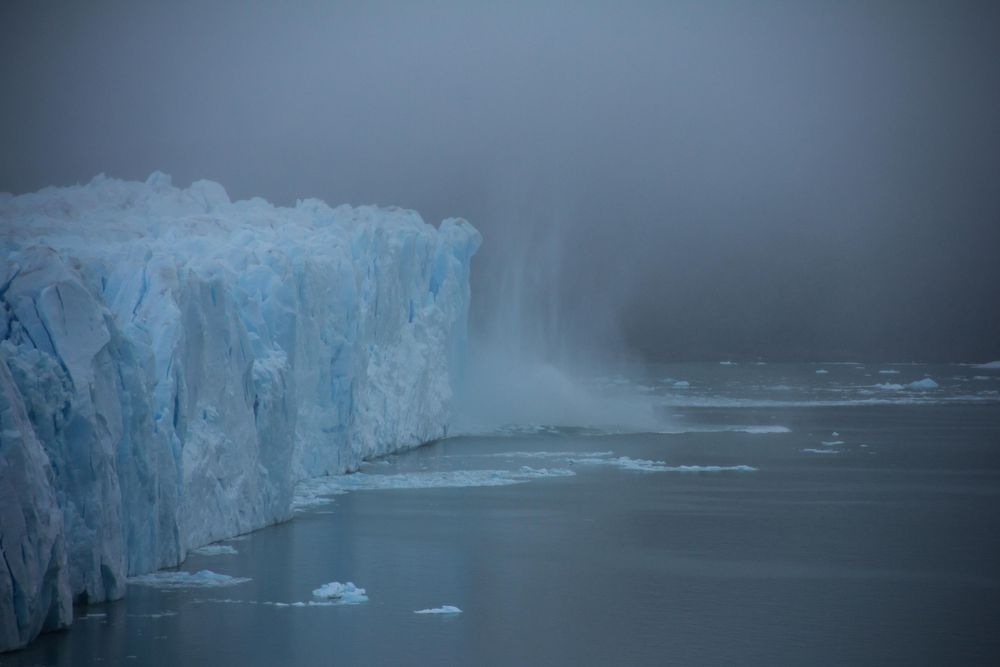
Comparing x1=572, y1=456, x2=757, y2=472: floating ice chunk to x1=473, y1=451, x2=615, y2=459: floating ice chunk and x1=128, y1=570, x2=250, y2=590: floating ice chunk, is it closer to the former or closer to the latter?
x1=473, y1=451, x2=615, y2=459: floating ice chunk

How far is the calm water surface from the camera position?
43.4 feet

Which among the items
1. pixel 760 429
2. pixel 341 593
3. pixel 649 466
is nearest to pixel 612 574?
pixel 341 593

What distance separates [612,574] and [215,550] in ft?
17.5

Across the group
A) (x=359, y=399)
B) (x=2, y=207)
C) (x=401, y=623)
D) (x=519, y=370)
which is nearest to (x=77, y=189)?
(x=2, y=207)

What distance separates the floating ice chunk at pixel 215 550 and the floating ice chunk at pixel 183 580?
131 centimetres

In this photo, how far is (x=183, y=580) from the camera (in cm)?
1509

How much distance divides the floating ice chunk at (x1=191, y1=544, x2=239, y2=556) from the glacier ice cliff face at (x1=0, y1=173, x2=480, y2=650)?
0.22 metres

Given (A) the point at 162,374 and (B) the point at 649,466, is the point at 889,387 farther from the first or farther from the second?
(A) the point at 162,374

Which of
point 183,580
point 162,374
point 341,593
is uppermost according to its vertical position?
point 162,374

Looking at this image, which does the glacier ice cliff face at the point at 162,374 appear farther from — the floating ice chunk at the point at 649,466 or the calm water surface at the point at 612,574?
the floating ice chunk at the point at 649,466

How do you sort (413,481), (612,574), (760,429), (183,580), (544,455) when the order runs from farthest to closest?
(760,429) < (544,455) < (413,481) < (612,574) < (183,580)

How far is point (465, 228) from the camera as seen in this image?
36250 mm

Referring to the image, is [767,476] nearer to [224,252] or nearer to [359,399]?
[359,399]

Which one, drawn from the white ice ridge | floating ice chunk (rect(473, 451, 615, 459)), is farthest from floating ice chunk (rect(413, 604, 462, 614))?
floating ice chunk (rect(473, 451, 615, 459))
